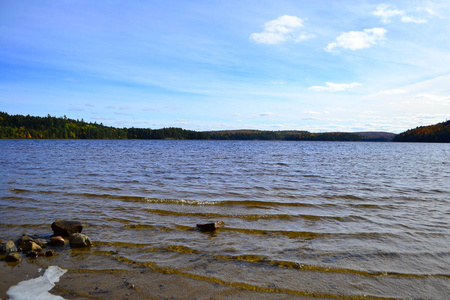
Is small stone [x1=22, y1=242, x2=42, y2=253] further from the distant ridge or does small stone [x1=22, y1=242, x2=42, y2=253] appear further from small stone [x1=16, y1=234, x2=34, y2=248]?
the distant ridge

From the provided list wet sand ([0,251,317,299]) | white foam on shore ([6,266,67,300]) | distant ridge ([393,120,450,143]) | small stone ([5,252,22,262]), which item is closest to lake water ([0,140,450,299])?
wet sand ([0,251,317,299])

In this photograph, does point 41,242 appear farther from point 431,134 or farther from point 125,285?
point 431,134

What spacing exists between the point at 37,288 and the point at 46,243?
2538 millimetres

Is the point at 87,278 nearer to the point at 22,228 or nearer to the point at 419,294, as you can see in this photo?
the point at 22,228

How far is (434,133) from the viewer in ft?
567

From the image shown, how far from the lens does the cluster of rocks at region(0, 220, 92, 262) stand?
6609 mm

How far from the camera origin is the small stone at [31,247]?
22.1 feet

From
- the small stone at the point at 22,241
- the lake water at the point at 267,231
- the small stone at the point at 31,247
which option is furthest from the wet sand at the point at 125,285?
the small stone at the point at 22,241

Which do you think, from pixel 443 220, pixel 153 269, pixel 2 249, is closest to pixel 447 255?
pixel 443 220

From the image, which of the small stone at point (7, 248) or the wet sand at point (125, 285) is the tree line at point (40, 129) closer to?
the small stone at point (7, 248)

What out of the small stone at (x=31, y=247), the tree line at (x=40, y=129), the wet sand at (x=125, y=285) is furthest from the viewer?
the tree line at (x=40, y=129)

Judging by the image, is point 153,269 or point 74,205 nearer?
point 153,269

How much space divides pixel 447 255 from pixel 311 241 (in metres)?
3.28

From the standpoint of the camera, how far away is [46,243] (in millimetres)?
7305
